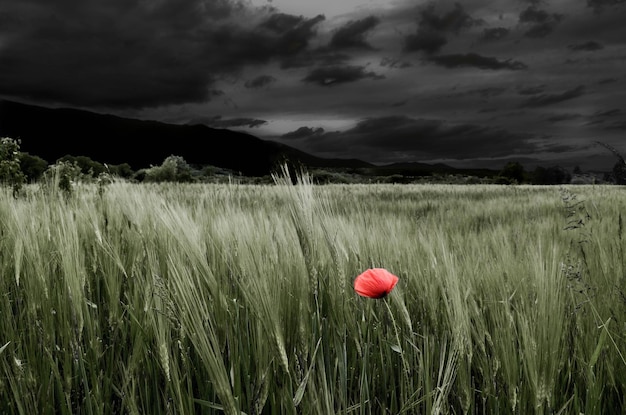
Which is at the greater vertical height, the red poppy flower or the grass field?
the red poppy flower

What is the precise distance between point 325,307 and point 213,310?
1.27 feet

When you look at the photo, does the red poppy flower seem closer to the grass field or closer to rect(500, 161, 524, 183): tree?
the grass field

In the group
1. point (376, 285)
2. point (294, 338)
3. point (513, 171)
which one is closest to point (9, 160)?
point (294, 338)

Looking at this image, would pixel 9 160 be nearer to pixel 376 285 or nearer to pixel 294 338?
pixel 294 338

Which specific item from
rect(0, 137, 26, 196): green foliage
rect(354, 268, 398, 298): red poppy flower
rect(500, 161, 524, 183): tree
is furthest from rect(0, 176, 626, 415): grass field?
rect(500, 161, 524, 183): tree

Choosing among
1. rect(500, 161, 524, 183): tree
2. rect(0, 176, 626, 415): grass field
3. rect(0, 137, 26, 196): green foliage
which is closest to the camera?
rect(0, 176, 626, 415): grass field

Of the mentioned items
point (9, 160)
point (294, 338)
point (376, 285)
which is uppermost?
point (9, 160)

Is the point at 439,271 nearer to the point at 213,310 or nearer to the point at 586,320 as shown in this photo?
the point at 586,320

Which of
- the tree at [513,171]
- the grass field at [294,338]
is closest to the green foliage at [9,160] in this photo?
the grass field at [294,338]

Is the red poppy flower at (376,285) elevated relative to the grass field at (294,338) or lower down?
elevated

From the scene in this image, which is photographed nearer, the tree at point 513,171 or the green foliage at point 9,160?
the green foliage at point 9,160

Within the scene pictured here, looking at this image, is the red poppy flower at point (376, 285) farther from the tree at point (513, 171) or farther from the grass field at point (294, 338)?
the tree at point (513, 171)

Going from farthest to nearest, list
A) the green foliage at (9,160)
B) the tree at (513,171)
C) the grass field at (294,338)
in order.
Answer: the tree at (513,171) → the green foliage at (9,160) → the grass field at (294,338)

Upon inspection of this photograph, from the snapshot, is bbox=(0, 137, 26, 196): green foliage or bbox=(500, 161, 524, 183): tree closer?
bbox=(0, 137, 26, 196): green foliage
